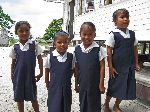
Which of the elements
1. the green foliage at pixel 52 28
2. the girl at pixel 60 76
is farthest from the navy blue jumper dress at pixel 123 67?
the green foliage at pixel 52 28

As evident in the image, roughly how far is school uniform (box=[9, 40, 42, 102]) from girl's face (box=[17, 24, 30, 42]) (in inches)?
3.7

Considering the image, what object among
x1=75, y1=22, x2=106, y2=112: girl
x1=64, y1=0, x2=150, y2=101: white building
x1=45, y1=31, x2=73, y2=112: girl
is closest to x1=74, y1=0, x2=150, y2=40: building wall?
x1=64, y1=0, x2=150, y2=101: white building

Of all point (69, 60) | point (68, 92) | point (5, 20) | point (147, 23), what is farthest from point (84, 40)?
point (5, 20)

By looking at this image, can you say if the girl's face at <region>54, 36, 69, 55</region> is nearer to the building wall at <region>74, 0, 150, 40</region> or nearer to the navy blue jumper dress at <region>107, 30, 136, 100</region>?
the navy blue jumper dress at <region>107, 30, 136, 100</region>

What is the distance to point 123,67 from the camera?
518cm

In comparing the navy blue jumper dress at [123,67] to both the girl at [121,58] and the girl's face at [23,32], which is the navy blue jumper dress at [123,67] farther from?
the girl's face at [23,32]

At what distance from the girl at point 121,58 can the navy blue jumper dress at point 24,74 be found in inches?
44.2

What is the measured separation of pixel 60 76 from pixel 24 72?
2.50ft

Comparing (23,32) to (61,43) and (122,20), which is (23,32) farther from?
(122,20)

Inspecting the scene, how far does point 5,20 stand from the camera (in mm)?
51312

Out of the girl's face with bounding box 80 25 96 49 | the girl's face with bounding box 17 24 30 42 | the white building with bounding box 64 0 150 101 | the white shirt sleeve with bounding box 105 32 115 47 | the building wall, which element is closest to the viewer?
the girl's face with bounding box 80 25 96 49

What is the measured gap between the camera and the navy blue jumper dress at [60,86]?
4484 millimetres

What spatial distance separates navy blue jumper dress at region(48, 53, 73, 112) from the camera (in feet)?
14.7

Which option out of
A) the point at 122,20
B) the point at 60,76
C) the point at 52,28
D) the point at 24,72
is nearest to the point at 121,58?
the point at 122,20
